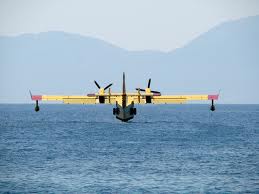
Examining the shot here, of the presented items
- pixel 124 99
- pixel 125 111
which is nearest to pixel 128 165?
pixel 124 99

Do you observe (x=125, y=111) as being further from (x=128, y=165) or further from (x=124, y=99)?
(x=128, y=165)

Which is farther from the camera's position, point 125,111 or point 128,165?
point 125,111

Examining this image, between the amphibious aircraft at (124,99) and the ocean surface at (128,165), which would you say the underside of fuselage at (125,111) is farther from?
the ocean surface at (128,165)

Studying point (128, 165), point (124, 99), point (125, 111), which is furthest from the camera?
point (125, 111)

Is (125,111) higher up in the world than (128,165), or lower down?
higher up

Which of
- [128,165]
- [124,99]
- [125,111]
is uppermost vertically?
[124,99]

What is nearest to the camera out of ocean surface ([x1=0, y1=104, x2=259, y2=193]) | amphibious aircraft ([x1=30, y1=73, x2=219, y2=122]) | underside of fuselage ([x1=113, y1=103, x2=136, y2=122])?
ocean surface ([x1=0, y1=104, x2=259, y2=193])

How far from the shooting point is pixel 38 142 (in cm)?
8562

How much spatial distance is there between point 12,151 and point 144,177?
83.0ft

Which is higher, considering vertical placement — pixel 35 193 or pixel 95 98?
pixel 95 98

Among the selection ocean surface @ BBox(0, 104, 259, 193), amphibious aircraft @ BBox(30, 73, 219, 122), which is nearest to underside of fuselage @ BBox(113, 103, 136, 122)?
amphibious aircraft @ BBox(30, 73, 219, 122)

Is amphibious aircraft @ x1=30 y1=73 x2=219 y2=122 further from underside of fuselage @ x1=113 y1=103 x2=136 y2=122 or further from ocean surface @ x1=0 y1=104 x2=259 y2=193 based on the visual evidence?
ocean surface @ x1=0 y1=104 x2=259 y2=193

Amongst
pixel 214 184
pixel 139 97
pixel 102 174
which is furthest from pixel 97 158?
pixel 139 97

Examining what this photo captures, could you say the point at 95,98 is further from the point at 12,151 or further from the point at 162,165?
the point at 162,165
